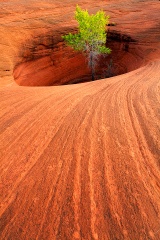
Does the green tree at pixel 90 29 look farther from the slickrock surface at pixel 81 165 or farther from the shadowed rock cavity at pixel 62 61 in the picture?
the slickrock surface at pixel 81 165

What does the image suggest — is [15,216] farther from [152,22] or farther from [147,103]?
[152,22]

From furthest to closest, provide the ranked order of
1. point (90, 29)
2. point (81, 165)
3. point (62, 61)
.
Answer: point (62, 61)
point (90, 29)
point (81, 165)

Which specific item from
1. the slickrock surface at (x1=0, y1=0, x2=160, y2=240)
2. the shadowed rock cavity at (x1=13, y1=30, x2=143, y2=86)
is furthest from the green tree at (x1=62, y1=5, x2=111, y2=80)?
the slickrock surface at (x1=0, y1=0, x2=160, y2=240)

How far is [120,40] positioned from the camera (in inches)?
617

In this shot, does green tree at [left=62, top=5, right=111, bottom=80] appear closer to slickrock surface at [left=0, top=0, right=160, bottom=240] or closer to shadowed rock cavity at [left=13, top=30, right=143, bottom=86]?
shadowed rock cavity at [left=13, top=30, right=143, bottom=86]

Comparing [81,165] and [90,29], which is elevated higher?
[90,29]

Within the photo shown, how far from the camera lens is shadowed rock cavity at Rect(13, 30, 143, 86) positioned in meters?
13.6

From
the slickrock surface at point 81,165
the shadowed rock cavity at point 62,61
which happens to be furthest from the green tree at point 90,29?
the slickrock surface at point 81,165

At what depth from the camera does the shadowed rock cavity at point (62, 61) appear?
13.6m

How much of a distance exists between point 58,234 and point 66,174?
2.31 feet

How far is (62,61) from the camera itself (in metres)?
15.5

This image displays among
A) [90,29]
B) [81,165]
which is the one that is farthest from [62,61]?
[81,165]

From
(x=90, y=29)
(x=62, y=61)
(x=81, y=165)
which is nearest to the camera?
(x=81, y=165)

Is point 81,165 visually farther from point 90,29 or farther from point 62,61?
point 62,61
